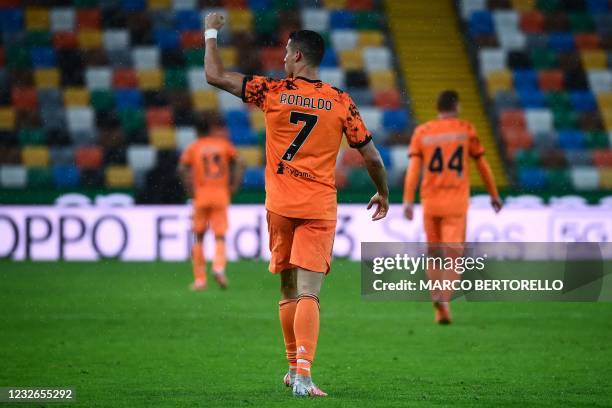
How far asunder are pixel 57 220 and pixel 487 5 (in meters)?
10.4

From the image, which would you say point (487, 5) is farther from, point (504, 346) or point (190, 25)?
point (504, 346)

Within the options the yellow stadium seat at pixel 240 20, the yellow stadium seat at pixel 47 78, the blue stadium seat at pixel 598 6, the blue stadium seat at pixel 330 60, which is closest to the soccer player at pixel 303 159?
the yellow stadium seat at pixel 47 78

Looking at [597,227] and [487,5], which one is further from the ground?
[487,5]

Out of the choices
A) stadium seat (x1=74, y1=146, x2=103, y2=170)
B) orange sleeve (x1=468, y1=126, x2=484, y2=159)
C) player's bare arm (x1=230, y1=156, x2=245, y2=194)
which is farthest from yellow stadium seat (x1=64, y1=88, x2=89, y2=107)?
orange sleeve (x1=468, y1=126, x2=484, y2=159)

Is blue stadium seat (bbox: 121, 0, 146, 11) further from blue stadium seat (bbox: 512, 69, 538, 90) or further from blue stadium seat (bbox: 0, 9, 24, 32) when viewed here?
blue stadium seat (bbox: 512, 69, 538, 90)

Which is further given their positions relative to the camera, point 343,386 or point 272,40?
point 272,40

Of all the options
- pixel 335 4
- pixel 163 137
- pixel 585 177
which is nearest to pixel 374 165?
pixel 163 137

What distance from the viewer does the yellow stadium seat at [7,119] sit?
20859 millimetres

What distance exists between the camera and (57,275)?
15.4 m

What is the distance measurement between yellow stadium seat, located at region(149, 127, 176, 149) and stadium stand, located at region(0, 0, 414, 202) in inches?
0.9

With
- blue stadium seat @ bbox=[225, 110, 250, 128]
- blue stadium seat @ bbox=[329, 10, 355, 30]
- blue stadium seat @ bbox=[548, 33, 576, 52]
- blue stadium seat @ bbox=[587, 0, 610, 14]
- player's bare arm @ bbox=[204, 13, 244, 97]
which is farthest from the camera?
blue stadium seat @ bbox=[587, 0, 610, 14]

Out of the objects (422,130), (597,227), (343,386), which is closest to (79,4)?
(597,227)

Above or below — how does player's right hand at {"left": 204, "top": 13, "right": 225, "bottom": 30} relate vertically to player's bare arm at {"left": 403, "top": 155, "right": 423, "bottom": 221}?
above

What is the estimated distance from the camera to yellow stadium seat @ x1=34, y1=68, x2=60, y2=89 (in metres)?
21.7
